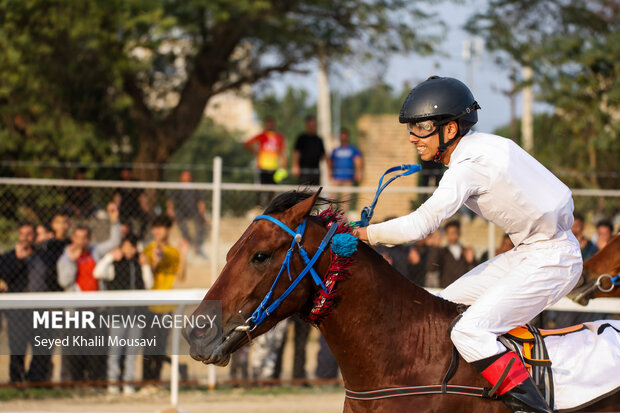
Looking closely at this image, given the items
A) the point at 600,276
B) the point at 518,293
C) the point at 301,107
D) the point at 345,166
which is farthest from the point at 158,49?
the point at 301,107

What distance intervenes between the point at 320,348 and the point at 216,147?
75.5 feet

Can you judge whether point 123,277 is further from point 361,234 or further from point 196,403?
point 361,234

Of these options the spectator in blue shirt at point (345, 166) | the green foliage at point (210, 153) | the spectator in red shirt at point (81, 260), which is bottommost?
the spectator in red shirt at point (81, 260)

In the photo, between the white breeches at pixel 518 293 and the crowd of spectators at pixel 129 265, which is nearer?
the white breeches at pixel 518 293

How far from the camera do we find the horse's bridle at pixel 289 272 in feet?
11.9

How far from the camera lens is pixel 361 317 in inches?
149

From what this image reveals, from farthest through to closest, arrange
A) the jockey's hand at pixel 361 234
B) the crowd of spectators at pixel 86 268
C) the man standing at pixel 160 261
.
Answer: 1. the man standing at pixel 160 261
2. the crowd of spectators at pixel 86 268
3. the jockey's hand at pixel 361 234

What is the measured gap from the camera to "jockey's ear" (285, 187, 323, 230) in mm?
3729

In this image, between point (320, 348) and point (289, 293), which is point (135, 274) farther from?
point (289, 293)

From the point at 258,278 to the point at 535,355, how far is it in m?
1.45

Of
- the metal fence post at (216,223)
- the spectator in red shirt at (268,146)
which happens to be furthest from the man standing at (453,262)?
the spectator in red shirt at (268,146)

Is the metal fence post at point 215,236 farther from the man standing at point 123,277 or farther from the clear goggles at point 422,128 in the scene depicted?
the clear goggles at point 422,128

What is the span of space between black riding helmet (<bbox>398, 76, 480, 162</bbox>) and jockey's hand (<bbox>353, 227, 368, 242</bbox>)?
2.12ft

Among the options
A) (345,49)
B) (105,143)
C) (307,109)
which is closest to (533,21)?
(345,49)
